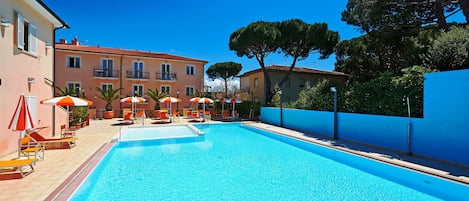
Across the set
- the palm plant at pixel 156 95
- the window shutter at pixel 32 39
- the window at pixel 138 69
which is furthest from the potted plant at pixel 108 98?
the window shutter at pixel 32 39

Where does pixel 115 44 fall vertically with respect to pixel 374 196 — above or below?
above

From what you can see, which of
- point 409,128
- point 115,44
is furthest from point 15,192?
point 115,44

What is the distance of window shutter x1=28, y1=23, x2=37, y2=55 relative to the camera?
9.92m

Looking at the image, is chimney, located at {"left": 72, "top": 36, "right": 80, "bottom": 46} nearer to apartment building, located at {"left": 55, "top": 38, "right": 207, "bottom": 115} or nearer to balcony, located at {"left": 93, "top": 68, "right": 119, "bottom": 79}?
apartment building, located at {"left": 55, "top": 38, "right": 207, "bottom": 115}

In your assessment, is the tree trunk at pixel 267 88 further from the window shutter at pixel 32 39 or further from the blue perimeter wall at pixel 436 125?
the window shutter at pixel 32 39

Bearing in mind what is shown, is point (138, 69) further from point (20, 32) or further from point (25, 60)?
point (20, 32)

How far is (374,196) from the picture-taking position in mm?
6340

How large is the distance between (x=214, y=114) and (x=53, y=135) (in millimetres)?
16404

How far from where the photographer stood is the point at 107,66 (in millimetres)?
27500

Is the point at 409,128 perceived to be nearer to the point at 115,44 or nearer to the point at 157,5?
the point at 157,5

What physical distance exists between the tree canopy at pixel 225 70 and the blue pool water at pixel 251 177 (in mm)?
31175

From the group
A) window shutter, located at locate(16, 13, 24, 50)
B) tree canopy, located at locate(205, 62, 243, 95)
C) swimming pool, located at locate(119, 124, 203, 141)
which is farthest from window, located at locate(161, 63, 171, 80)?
window shutter, located at locate(16, 13, 24, 50)

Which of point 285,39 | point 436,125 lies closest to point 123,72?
point 285,39

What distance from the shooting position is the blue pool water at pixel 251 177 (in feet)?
20.9
